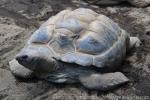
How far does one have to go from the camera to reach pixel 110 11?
17.7 ft

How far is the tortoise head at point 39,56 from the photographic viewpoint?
355cm

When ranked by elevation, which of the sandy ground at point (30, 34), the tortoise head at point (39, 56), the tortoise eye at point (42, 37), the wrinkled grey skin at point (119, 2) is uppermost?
the tortoise eye at point (42, 37)

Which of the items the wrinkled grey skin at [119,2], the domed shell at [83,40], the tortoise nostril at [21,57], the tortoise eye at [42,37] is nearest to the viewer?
the tortoise nostril at [21,57]

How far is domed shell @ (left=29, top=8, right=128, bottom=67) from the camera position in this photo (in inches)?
143

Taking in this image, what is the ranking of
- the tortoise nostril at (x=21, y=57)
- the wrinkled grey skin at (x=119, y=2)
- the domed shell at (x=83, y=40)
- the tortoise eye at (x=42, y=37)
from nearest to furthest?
the tortoise nostril at (x=21, y=57) → the domed shell at (x=83, y=40) → the tortoise eye at (x=42, y=37) → the wrinkled grey skin at (x=119, y=2)

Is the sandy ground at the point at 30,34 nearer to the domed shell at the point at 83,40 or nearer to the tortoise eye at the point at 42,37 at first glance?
the domed shell at the point at 83,40

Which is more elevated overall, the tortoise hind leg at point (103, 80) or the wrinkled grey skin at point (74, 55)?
the wrinkled grey skin at point (74, 55)

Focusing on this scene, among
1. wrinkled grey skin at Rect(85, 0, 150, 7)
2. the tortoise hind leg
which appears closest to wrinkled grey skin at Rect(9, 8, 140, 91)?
the tortoise hind leg

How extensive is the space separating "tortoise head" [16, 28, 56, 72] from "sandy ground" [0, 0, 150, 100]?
20cm

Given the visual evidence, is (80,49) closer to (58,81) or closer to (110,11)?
(58,81)

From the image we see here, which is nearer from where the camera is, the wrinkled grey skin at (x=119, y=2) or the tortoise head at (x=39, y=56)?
the tortoise head at (x=39, y=56)

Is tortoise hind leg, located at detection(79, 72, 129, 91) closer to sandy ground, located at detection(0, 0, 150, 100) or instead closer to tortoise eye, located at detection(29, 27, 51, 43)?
sandy ground, located at detection(0, 0, 150, 100)

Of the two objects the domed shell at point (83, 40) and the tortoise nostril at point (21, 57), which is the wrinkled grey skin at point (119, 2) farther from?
the tortoise nostril at point (21, 57)

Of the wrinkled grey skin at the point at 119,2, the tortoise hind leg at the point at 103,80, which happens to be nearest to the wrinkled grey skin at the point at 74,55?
the tortoise hind leg at the point at 103,80
